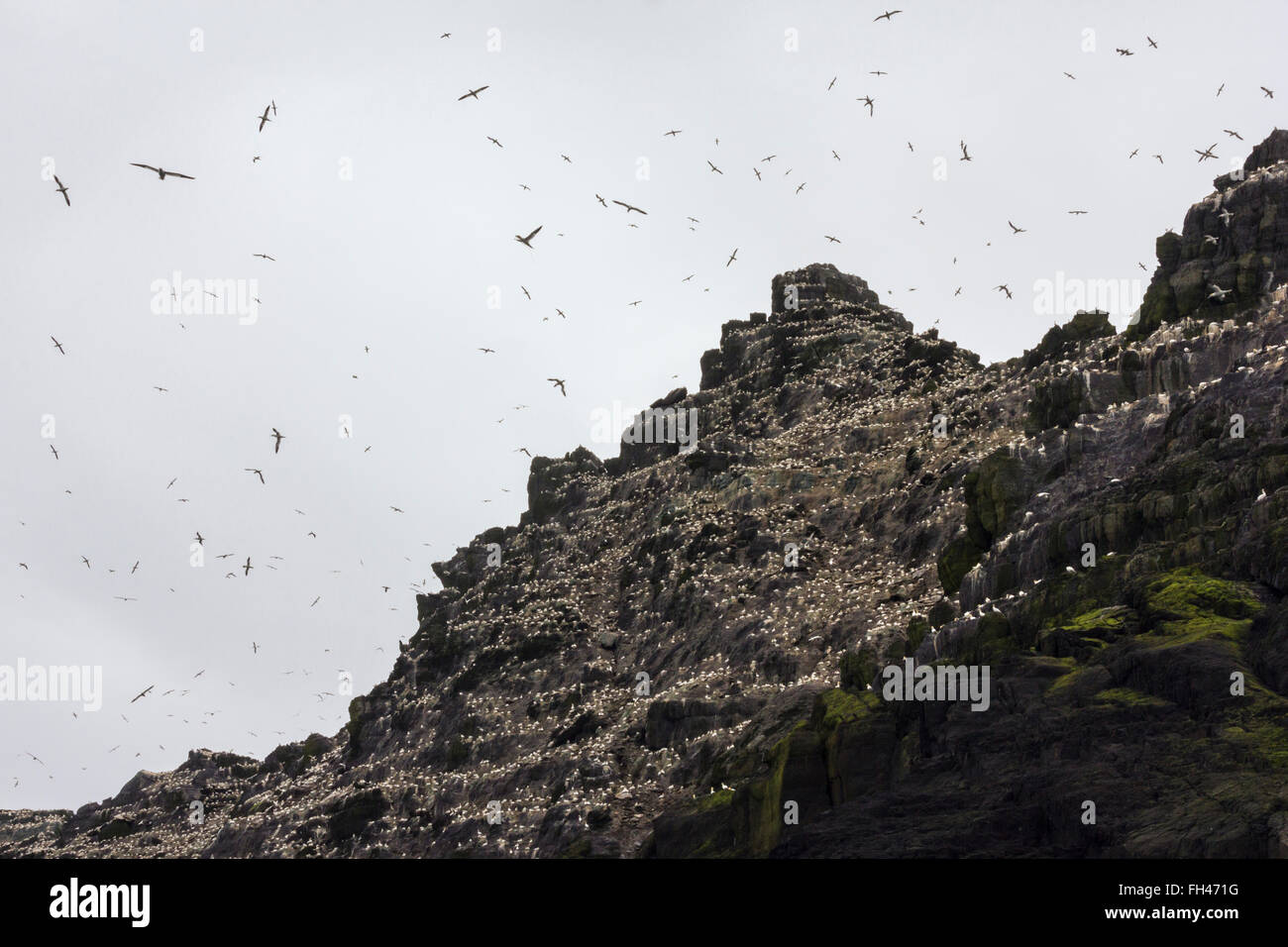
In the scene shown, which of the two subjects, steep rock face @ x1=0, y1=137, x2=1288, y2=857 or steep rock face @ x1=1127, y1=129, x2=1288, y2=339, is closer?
steep rock face @ x1=0, y1=137, x2=1288, y2=857

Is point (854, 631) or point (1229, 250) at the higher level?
point (1229, 250)

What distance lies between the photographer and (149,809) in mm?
132625

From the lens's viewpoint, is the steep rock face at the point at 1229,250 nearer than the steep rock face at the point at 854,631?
No

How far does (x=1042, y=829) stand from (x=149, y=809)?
4582 inches

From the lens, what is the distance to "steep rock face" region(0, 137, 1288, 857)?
41.8m

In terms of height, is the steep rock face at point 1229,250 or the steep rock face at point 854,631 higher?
the steep rock face at point 1229,250

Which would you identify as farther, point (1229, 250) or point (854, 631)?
point (1229, 250)

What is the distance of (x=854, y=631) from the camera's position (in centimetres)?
7725

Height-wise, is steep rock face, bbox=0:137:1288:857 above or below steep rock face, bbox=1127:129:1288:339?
below

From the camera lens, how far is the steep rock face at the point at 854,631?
137 feet
